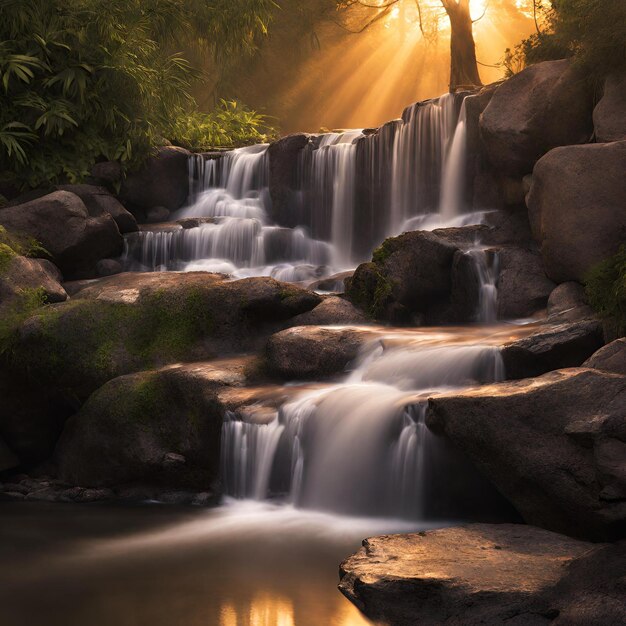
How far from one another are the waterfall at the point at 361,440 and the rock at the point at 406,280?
72.7 inches

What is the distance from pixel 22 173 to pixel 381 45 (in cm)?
2566

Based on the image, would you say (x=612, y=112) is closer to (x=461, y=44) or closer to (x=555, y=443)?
(x=555, y=443)

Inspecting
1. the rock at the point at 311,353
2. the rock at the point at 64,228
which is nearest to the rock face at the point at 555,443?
the rock at the point at 311,353

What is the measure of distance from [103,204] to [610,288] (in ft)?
26.5

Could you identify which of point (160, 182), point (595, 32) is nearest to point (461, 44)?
point (160, 182)

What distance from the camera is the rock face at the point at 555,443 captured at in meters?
5.34

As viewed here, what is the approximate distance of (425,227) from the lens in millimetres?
13234

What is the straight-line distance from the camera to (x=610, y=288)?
26.7 feet

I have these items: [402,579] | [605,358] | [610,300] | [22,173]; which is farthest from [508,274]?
[22,173]

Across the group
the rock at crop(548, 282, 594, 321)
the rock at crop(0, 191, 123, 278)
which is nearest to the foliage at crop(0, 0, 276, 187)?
the rock at crop(0, 191, 123, 278)

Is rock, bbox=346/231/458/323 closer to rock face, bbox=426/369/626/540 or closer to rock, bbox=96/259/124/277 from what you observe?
rock face, bbox=426/369/626/540

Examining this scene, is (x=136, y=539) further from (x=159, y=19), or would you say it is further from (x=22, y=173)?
(x=159, y=19)

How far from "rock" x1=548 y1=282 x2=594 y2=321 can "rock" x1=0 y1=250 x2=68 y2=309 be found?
5815 millimetres

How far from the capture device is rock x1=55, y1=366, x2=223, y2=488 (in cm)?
823
